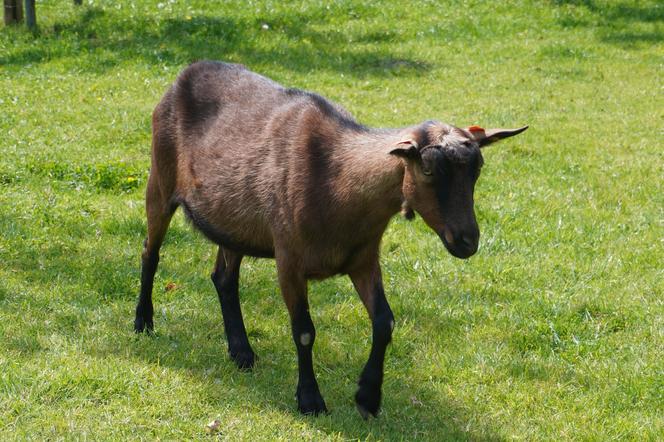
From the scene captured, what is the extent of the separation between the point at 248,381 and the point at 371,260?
3.71 feet

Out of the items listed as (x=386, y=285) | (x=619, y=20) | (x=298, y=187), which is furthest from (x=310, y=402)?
(x=619, y=20)

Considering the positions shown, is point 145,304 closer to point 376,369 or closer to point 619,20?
point 376,369

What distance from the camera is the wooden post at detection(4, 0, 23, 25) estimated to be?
16203 millimetres

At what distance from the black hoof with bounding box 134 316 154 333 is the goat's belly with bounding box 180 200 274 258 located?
0.80m

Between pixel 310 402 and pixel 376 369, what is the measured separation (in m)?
0.43

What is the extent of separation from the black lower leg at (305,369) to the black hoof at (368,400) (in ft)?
0.74

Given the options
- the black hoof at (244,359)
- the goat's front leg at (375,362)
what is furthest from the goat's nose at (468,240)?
the black hoof at (244,359)

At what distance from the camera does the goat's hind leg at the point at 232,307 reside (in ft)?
20.3

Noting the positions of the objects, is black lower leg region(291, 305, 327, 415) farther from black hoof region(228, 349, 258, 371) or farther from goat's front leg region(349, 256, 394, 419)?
black hoof region(228, 349, 258, 371)

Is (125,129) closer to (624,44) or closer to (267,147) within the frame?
(267,147)

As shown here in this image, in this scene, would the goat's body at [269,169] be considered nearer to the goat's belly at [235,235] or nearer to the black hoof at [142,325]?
the goat's belly at [235,235]

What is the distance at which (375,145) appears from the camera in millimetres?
5328

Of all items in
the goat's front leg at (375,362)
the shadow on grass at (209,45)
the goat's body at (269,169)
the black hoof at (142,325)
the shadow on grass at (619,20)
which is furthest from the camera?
the shadow on grass at (619,20)

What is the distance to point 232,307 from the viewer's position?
21.0 feet
